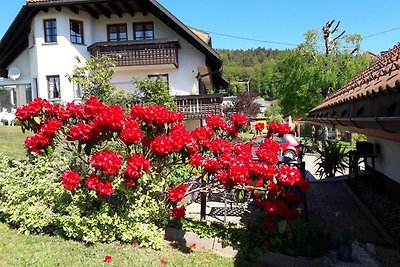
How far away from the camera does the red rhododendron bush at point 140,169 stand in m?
4.63

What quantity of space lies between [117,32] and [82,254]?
683 inches

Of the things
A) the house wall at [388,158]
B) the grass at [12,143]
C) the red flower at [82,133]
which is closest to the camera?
the red flower at [82,133]

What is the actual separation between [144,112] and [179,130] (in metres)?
0.53

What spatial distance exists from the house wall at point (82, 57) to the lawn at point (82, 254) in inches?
586

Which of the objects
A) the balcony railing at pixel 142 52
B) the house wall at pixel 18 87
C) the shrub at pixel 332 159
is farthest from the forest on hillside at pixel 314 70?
the house wall at pixel 18 87

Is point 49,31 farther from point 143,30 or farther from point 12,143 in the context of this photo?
point 12,143

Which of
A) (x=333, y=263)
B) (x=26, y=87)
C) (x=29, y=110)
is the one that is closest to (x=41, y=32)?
(x=26, y=87)

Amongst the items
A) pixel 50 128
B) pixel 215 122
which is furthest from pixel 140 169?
pixel 215 122

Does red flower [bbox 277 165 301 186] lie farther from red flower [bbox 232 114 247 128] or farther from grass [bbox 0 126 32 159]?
grass [bbox 0 126 32 159]

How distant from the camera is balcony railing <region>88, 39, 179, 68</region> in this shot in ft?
60.4

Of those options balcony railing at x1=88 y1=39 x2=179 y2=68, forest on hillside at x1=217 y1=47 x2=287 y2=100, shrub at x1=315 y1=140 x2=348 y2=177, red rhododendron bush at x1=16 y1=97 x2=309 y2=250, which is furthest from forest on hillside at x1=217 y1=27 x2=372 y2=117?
forest on hillside at x1=217 y1=47 x2=287 y2=100

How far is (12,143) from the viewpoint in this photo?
44.1 ft

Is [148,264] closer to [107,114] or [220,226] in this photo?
[220,226]

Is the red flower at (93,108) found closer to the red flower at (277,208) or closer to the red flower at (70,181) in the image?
the red flower at (70,181)
